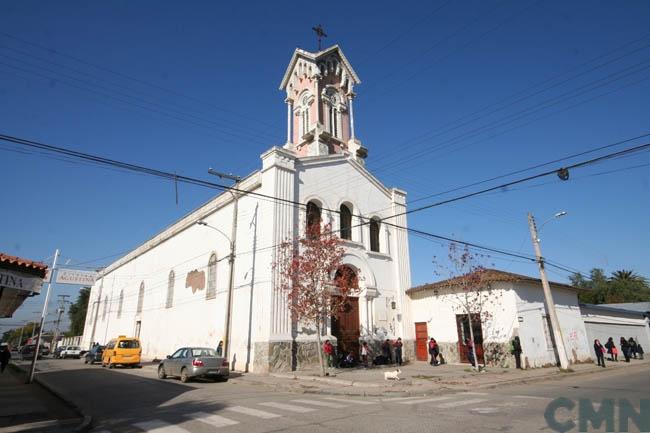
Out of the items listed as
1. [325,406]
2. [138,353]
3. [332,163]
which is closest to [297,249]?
[332,163]

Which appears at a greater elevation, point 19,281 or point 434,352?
point 19,281

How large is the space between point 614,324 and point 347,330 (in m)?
23.0

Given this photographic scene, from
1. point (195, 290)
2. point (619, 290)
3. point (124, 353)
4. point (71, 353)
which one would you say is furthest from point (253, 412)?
point (619, 290)

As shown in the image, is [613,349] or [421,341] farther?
[613,349]

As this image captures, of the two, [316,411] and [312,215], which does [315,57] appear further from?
[316,411]

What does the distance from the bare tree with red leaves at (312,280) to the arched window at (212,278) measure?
24.4 ft

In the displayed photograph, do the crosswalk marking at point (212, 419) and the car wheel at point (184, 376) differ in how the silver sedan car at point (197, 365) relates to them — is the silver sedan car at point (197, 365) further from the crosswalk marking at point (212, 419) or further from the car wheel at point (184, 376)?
the crosswalk marking at point (212, 419)

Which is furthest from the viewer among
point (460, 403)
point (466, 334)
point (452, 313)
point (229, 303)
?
point (452, 313)

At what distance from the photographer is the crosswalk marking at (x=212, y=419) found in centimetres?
802

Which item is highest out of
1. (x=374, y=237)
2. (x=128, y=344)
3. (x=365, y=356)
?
(x=374, y=237)

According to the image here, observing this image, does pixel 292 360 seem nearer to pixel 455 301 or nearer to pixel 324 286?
pixel 324 286

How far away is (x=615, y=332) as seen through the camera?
31.3 m

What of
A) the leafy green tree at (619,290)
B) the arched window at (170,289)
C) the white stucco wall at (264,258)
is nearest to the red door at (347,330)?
the white stucco wall at (264,258)

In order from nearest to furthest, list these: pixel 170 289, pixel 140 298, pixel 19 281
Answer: pixel 19 281
pixel 170 289
pixel 140 298
